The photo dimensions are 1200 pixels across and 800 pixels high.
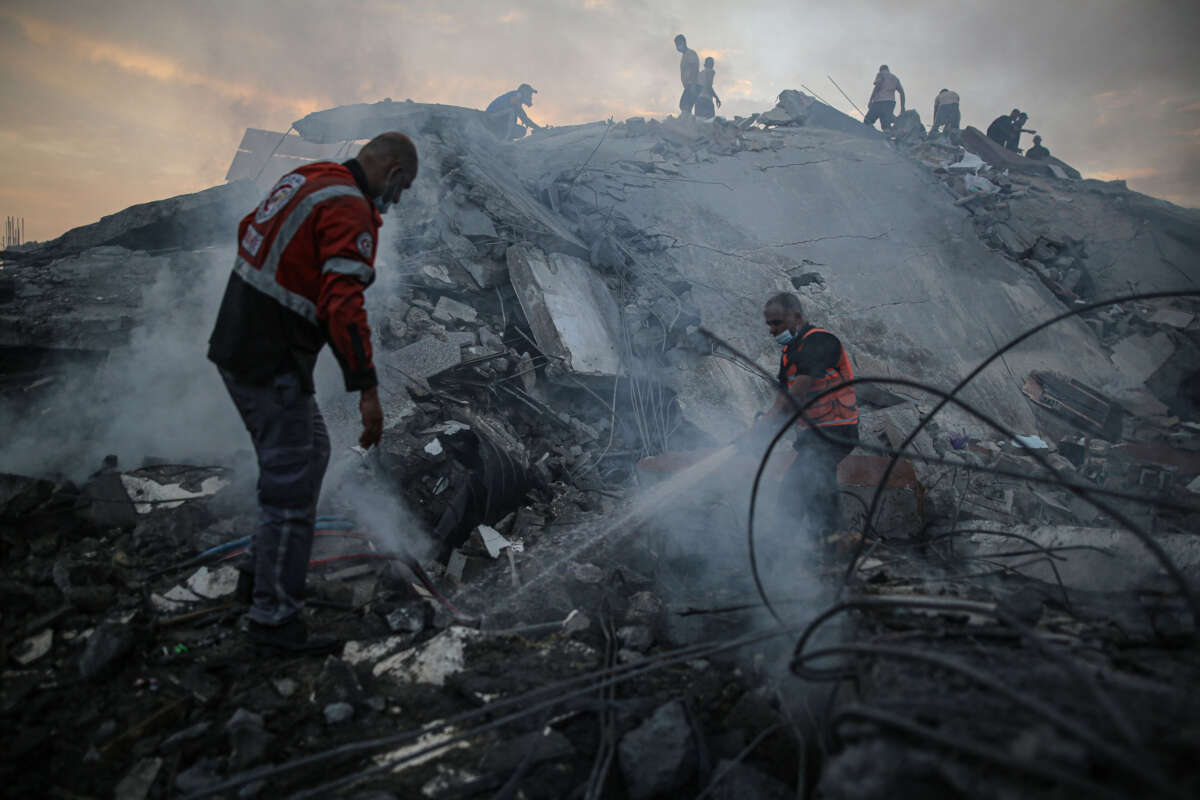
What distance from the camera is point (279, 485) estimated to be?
215 centimetres

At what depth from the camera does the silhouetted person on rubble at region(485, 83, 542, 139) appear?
11.4 meters

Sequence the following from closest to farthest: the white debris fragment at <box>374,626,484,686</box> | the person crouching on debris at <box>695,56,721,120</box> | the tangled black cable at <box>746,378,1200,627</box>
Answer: the tangled black cable at <box>746,378,1200,627</box> → the white debris fragment at <box>374,626,484,686</box> → the person crouching on debris at <box>695,56,721,120</box>

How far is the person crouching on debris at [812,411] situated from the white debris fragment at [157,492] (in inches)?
134

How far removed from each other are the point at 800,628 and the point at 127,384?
4376 millimetres

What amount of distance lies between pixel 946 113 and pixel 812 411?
1336 centimetres

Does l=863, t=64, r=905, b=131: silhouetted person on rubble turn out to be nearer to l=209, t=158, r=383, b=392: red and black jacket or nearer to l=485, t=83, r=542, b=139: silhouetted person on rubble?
l=485, t=83, r=542, b=139: silhouetted person on rubble

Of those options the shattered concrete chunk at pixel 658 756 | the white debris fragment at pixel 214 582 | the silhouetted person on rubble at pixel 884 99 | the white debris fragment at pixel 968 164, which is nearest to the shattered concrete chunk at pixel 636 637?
the shattered concrete chunk at pixel 658 756

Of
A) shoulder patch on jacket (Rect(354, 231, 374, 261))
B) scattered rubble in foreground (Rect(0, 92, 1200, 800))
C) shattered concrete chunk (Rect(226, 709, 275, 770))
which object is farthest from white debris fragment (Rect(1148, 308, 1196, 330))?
shattered concrete chunk (Rect(226, 709, 275, 770))

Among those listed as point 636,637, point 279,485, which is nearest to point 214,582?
point 279,485

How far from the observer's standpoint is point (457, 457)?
3820 mm

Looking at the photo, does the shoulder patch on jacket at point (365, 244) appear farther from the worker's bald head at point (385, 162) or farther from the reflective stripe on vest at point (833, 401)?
the reflective stripe on vest at point (833, 401)

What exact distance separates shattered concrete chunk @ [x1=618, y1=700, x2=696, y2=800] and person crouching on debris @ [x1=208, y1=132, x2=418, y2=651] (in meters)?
1.30

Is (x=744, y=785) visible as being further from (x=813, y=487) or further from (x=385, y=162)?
(x=385, y=162)

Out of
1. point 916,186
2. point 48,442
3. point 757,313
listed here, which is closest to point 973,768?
point 48,442
